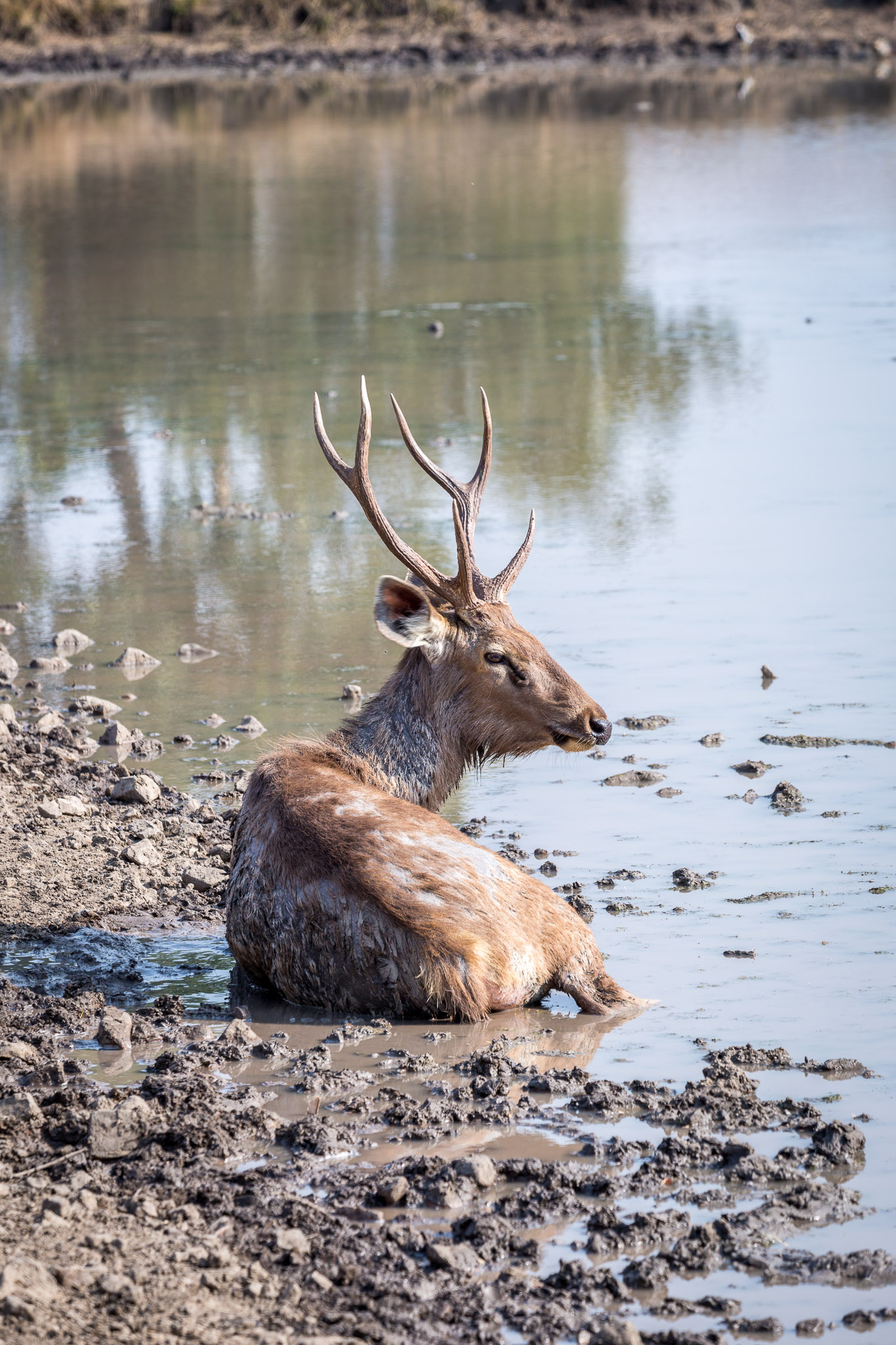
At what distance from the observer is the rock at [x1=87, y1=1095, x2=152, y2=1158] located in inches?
183

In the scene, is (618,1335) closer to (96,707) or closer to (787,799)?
(787,799)

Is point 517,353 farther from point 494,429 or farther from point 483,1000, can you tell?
point 483,1000

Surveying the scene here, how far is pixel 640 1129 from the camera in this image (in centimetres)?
469

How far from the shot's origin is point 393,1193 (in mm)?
4309

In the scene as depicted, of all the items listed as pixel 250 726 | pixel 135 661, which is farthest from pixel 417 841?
pixel 135 661

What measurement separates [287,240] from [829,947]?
724 inches

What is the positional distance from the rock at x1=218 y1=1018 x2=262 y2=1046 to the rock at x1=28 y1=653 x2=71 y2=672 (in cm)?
416

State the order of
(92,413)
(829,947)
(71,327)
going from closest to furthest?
(829,947), (92,413), (71,327)

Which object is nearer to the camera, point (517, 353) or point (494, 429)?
point (494, 429)

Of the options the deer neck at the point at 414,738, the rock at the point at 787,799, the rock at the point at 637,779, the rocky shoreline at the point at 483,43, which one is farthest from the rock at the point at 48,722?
the rocky shoreline at the point at 483,43

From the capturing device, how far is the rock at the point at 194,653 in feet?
30.5

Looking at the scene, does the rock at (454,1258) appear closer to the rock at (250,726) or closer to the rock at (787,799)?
the rock at (787,799)

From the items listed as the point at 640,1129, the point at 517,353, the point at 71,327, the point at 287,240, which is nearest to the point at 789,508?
the point at 517,353

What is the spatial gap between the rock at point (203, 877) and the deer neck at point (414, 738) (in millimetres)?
754
